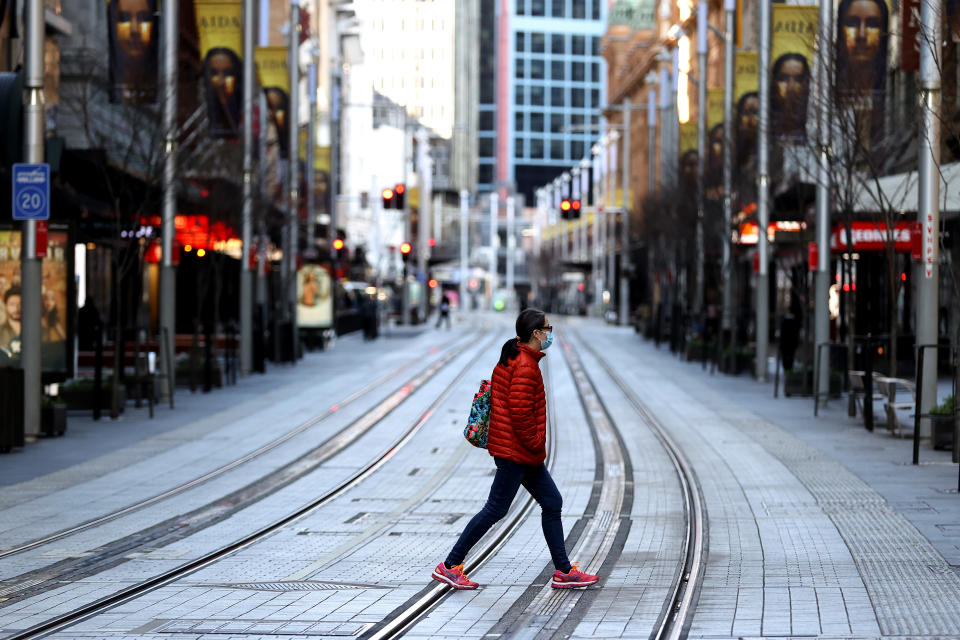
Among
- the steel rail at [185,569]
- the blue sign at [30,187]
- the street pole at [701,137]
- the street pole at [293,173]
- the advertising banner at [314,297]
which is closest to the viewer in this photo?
the steel rail at [185,569]

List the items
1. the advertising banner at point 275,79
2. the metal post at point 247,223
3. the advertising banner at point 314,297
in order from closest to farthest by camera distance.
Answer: the metal post at point 247,223 < the advertising banner at point 275,79 < the advertising banner at point 314,297

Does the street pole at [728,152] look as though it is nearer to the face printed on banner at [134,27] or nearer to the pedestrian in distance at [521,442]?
the face printed on banner at [134,27]

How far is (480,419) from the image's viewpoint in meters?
10.4

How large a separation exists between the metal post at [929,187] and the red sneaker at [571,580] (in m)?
10.4

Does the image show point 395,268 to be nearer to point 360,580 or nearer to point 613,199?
point 613,199

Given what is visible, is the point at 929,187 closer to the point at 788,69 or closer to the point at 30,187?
the point at 788,69

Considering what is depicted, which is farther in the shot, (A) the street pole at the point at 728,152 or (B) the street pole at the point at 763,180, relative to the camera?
(A) the street pole at the point at 728,152

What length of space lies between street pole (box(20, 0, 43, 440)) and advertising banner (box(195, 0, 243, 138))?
11.9 m

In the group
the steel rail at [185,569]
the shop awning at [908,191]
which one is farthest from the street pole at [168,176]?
the shop awning at [908,191]

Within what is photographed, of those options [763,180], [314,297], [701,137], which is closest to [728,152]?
A: [701,137]

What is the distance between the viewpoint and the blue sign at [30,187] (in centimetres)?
2014

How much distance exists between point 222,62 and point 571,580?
24514mm

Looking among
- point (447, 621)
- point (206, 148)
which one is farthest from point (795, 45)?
point (447, 621)

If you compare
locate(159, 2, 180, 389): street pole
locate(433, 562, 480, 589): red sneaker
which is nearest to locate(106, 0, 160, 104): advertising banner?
locate(159, 2, 180, 389): street pole
